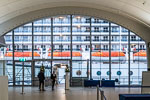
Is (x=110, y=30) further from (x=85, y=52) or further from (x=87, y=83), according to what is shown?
(x=87, y=83)

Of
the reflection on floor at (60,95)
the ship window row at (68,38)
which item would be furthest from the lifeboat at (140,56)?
the reflection on floor at (60,95)

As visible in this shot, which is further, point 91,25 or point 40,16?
point 91,25

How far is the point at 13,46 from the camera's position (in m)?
28.2

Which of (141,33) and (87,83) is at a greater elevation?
(141,33)

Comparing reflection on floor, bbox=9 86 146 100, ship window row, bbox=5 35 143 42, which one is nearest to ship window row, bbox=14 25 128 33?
ship window row, bbox=5 35 143 42

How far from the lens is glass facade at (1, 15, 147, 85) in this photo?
28.0 meters

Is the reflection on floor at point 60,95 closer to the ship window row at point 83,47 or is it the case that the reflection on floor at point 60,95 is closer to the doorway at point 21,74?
the doorway at point 21,74

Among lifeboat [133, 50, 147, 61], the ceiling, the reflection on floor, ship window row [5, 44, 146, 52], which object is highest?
the ceiling

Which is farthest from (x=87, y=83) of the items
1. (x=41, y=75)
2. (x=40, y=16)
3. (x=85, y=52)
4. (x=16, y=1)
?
(x=16, y=1)

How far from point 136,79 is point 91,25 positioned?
631cm

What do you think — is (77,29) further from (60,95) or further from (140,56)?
(60,95)

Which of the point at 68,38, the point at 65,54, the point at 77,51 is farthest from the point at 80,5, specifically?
the point at 65,54

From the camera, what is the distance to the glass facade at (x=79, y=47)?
2802 cm

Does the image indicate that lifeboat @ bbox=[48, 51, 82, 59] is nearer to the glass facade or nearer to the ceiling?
the glass facade
